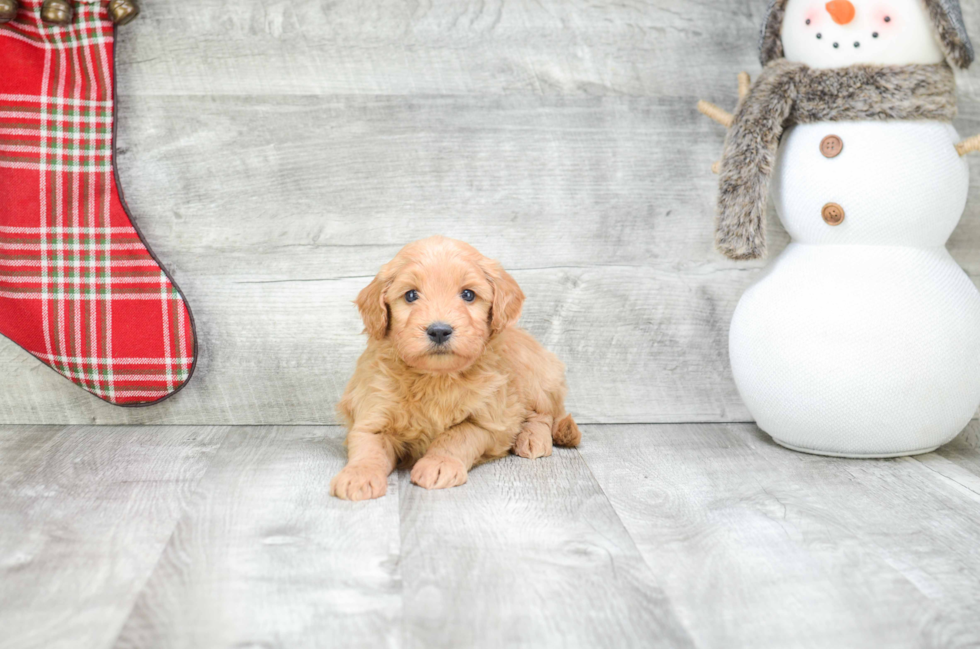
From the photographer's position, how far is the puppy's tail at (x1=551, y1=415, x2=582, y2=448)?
196 centimetres

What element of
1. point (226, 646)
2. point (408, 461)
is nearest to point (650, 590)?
point (226, 646)

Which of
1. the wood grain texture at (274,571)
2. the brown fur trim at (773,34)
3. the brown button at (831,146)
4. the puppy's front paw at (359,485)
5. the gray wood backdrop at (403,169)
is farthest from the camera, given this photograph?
the gray wood backdrop at (403,169)

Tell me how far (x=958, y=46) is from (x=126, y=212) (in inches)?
73.9

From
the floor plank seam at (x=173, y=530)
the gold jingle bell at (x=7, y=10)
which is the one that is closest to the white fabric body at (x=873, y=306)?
the floor plank seam at (x=173, y=530)

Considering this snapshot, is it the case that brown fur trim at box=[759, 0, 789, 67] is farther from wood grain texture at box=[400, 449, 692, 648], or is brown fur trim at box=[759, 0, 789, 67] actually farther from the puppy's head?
wood grain texture at box=[400, 449, 692, 648]

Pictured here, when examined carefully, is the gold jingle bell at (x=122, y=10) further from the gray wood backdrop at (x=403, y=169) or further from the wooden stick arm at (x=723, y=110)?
the wooden stick arm at (x=723, y=110)

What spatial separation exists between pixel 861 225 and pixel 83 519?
1.60 meters

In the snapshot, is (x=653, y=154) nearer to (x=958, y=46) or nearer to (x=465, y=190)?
(x=465, y=190)

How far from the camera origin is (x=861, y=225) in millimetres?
1789

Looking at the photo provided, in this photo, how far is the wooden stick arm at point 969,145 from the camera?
1.80m

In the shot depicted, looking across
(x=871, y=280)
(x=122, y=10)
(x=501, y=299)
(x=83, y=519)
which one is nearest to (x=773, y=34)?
(x=871, y=280)

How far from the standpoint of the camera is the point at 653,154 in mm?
2168

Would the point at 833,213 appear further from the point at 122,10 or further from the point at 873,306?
the point at 122,10

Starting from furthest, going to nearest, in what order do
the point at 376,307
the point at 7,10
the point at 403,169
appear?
1. the point at 403,169
2. the point at 7,10
3. the point at 376,307
